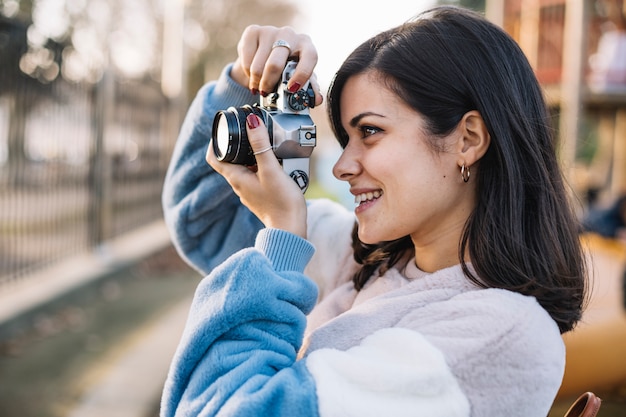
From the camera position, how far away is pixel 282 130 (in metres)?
1.66

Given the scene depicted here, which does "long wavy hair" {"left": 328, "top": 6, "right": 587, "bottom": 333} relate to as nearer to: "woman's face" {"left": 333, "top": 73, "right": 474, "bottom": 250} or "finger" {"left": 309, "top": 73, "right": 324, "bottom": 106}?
"woman's face" {"left": 333, "top": 73, "right": 474, "bottom": 250}

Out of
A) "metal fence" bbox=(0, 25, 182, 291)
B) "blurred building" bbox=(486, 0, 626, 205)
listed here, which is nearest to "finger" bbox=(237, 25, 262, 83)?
"blurred building" bbox=(486, 0, 626, 205)

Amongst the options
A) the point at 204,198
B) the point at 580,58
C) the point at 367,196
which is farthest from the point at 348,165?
the point at 580,58

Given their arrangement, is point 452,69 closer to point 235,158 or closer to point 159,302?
point 235,158

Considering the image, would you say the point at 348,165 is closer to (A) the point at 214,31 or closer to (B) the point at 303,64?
(B) the point at 303,64

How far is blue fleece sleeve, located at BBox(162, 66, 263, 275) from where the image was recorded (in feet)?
6.54

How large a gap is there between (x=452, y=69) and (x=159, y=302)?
522cm

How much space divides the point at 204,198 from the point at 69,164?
429cm

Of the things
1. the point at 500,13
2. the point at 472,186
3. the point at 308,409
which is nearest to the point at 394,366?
the point at 308,409

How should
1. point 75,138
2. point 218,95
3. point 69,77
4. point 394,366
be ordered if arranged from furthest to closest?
point 75,138
point 69,77
point 218,95
point 394,366

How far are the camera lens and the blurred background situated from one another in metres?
0.84

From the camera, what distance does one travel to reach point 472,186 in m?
1.66

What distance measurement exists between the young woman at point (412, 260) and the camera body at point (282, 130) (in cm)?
3

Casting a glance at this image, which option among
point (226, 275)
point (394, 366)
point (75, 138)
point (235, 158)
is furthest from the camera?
point (75, 138)
